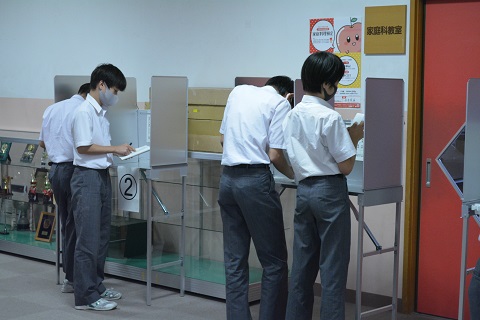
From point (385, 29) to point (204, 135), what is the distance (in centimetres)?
141

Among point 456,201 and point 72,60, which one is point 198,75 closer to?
point 72,60

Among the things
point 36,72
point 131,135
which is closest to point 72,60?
point 36,72

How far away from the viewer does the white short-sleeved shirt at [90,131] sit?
15.4ft

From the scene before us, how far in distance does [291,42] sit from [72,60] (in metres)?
2.43

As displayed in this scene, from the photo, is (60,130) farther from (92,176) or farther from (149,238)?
(149,238)

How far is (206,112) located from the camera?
5.18m

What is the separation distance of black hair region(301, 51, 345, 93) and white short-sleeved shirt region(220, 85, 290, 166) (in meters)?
0.42

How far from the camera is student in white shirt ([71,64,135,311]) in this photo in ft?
15.5

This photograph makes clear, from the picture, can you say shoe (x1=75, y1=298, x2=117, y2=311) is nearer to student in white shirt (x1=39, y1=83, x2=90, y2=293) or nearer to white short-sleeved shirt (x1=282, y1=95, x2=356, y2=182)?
student in white shirt (x1=39, y1=83, x2=90, y2=293)

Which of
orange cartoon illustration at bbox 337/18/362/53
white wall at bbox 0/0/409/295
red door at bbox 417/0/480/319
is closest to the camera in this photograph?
red door at bbox 417/0/480/319

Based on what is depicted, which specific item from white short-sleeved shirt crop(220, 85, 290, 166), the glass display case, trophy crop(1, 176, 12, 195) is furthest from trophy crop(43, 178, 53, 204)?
white short-sleeved shirt crop(220, 85, 290, 166)

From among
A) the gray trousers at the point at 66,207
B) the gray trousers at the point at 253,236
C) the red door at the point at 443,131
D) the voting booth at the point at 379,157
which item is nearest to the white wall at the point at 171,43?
the red door at the point at 443,131

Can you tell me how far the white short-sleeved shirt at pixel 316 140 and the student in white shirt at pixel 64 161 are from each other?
2.09 m

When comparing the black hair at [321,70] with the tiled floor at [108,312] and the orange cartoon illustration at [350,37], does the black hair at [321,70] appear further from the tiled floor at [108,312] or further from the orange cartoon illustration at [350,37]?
the tiled floor at [108,312]
